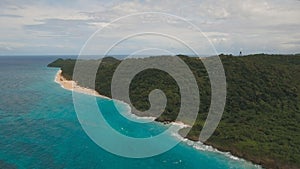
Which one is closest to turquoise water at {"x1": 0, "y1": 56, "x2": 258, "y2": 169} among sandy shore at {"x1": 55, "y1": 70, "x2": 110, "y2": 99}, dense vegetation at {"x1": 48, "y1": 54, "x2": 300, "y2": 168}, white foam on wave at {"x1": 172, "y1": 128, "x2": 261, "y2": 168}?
Result: white foam on wave at {"x1": 172, "y1": 128, "x2": 261, "y2": 168}

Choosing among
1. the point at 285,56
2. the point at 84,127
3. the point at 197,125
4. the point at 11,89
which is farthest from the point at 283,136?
the point at 11,89

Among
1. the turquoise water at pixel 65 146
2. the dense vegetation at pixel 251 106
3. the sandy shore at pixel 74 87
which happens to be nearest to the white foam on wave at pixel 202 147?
the turquoise water at pixel 65 146

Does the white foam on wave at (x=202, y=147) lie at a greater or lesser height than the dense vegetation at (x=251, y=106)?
lesser

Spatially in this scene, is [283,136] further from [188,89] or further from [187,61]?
[187,61]

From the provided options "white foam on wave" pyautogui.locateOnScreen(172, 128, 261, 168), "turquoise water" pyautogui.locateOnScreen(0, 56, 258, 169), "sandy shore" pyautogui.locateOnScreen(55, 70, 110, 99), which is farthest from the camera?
"sandy shore" pyautogui.locateOnScreen(55, 70, 110, 99)

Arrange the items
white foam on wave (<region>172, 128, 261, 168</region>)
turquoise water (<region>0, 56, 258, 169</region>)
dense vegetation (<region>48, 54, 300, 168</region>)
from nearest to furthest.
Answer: turquoise water (<region>0, 56, 258, 169</region>)
white foam on wave (<region>172, 128, 261, 168</region>)
dense vegetation (<region>48, 54, 300, 168</region>)

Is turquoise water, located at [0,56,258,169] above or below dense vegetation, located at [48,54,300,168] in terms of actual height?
below

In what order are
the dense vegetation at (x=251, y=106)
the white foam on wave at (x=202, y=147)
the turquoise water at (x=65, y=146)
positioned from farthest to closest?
1. the dense vegetation at (x=251, y=106)
2. the white foam on wave at (x=202, y=147)
3. the turquoise water at (x=65, y=146)

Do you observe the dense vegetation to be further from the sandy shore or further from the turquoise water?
the sandy shore

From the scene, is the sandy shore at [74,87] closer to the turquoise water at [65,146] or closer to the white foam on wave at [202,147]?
the turquoise water at [65,146]
